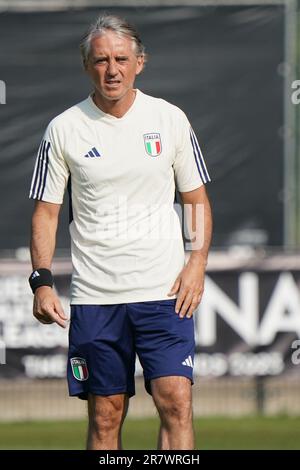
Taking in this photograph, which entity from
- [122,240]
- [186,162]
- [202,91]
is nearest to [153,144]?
[186,162]

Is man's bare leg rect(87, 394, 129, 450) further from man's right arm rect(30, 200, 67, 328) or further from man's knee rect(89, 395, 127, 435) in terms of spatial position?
man's right arm rect(30, 200, 67, 328)

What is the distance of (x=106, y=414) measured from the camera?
6297mm

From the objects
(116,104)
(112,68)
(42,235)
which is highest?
(112,68)

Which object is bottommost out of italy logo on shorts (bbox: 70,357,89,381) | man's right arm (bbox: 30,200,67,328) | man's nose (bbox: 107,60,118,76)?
italy logo on shorts (bbox: 70,357,89,381)

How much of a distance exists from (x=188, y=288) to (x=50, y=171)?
881 mm

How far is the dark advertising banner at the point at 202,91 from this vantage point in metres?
12.0

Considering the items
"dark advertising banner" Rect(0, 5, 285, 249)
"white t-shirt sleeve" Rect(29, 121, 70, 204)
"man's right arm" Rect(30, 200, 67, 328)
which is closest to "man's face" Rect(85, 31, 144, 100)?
"white t-shirt sleeve" Rect(29, 121, 70, 204)

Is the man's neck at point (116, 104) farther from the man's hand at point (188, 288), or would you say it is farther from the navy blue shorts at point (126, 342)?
the navy blue shorts at point (126, 342)

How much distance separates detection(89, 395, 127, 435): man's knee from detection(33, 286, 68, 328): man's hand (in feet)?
1.47

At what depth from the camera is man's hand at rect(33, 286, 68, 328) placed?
242 inches

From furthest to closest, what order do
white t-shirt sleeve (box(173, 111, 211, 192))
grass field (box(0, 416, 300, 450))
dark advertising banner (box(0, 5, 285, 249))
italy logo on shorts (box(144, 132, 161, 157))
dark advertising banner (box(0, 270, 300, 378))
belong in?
dark advertising banner (box(0, 5, 285, 249))
dark advertising banner (box(0, 270, 300, 378))
grass field (box(0, 416, 300, 450))
white t-shirt sleeve (box(173, 111, 211, 192))
italy logo on shorts (box(144, 132, 161, 157))

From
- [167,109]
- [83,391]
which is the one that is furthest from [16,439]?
[167,109]

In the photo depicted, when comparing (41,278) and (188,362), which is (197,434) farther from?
(41,278)

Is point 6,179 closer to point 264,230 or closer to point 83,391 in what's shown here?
point 264,230
